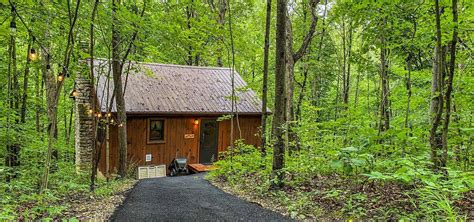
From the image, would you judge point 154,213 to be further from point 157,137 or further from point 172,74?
point 172,74

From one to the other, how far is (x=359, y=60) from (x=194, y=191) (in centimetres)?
444

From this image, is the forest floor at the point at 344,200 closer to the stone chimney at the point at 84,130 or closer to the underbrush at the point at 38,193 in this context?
the underbrush at the point at 38,193

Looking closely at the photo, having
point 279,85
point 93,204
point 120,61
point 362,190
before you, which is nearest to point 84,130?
point 120,61

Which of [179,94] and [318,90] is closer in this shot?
[179,94]

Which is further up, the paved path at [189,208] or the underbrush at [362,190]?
the underbrush at [362,190]

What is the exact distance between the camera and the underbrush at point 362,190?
122 inches

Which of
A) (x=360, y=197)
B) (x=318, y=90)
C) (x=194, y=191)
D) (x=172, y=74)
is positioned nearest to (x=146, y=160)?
(x=172, y=74)

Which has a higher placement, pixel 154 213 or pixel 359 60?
pixel 359 60

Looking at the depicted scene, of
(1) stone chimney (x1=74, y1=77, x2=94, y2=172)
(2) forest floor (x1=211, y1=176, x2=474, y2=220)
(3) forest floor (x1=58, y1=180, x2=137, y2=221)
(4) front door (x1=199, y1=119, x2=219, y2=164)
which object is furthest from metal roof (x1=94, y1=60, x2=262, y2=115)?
(2) forest floor (x1=211, y1=176, x2=474, y2=220)

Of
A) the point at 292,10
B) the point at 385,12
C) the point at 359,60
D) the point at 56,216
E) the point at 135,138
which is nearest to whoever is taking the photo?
the point at 56,216

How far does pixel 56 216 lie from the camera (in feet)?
12.3

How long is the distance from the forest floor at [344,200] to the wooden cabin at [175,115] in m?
5.51

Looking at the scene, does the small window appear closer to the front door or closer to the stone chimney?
the front door

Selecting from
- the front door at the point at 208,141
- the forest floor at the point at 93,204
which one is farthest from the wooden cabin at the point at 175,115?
the forest floor at the point at 93,204
